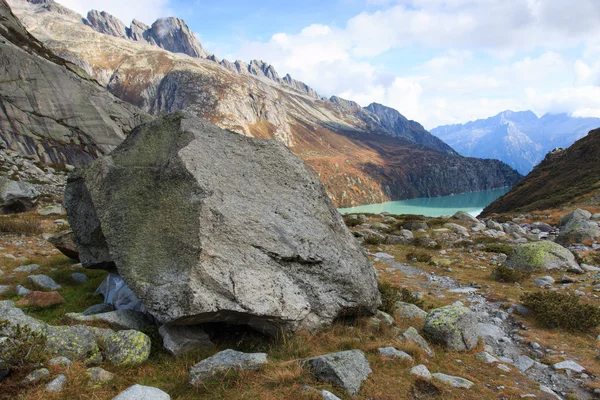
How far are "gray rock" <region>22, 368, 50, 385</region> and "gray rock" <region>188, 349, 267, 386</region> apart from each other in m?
2.36

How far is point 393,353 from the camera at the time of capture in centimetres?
716

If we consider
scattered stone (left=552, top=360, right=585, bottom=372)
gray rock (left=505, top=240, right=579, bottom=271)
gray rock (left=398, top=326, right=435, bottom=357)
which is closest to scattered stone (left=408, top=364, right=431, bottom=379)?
gray rock (left=398, top=326, right=435, bottom=357)

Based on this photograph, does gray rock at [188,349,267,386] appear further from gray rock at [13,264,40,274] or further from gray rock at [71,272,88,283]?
gray rock at [13,264,40,274]

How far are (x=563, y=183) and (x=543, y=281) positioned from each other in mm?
51543

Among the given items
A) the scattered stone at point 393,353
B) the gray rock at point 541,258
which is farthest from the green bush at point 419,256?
the scattered stone at point 393,353

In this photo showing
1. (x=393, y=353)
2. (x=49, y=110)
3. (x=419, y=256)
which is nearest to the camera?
(x=393, y=353)

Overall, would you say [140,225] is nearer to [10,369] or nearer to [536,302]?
[10,369]

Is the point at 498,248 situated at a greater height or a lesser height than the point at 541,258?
lesser

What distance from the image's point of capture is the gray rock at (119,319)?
7.74 metres

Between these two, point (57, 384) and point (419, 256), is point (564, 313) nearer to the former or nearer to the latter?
point (419, 256)

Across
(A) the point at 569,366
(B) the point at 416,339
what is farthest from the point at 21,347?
(A) the point at 569,366

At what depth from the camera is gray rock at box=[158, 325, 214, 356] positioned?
23.2 feet

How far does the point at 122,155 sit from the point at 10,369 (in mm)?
6583

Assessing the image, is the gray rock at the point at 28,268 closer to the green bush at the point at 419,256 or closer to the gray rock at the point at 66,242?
the gray rock at the point at 66,242
